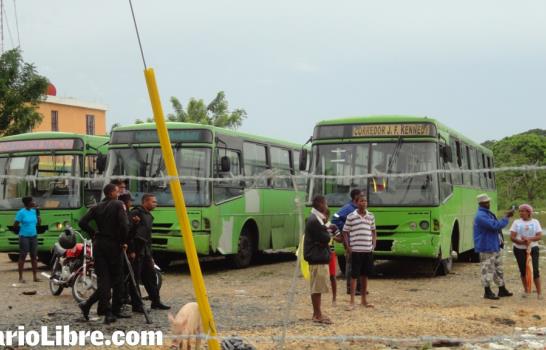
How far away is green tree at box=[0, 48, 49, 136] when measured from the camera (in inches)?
1065

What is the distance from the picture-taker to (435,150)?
12953 mm

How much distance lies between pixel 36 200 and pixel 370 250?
317 inches

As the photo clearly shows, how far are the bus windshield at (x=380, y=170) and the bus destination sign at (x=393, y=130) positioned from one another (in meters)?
0.18

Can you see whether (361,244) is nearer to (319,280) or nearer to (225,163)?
(319,280)

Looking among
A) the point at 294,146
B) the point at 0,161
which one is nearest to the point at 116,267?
the point at 0,161

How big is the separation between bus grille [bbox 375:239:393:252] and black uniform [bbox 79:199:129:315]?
5689mm

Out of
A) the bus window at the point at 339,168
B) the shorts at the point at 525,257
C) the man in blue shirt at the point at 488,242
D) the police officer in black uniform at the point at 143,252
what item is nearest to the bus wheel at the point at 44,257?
the bus window at the point at 339,168

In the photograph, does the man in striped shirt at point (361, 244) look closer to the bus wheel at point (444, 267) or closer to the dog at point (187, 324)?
the bus wheel at point (444, 267)

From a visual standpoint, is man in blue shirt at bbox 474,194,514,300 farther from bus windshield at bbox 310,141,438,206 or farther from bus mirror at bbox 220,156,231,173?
bus mirror at bbox 220,156,231,173

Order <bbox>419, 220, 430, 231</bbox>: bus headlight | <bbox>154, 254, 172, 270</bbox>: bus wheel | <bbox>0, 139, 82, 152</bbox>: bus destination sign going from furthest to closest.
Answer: <bbox>154, 254, 172, 270</bbox>: bus wheel
<bbox>0, 139, 82, 152</bbox>: bus destination sign
<bbox>419, 220, 430, 231</bbox>: bus headlight

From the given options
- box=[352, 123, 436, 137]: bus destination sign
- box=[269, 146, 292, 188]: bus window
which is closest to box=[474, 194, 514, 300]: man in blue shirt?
box=[352, 123, 436, 137]: bus destination sign

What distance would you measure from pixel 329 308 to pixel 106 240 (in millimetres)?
3229

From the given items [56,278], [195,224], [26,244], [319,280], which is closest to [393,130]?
[195,224]

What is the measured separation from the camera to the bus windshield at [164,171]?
14.0 metres
